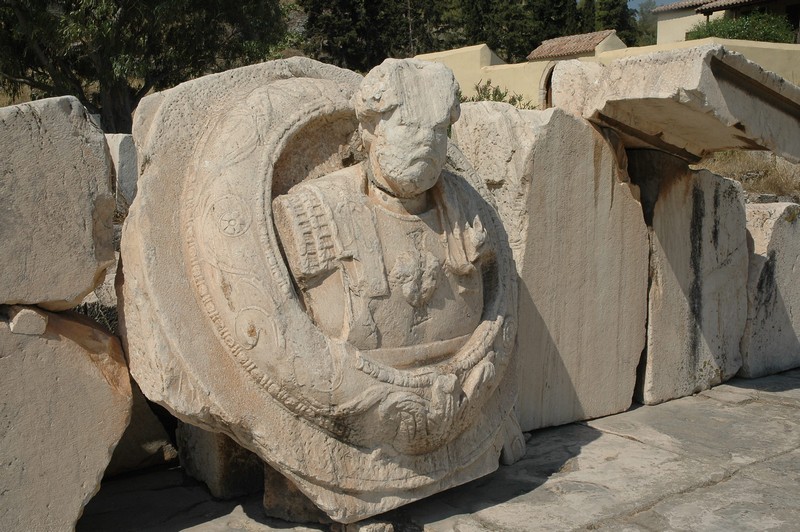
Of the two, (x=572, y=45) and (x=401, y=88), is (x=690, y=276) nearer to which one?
(x=401, y=88)

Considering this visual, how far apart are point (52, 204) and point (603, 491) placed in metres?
2.15

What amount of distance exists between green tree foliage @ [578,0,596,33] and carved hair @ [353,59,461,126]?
22.2 meters

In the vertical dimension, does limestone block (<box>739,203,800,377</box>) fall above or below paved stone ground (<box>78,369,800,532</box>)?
above

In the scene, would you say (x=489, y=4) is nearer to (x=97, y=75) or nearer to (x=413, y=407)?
(x=97, y=75)

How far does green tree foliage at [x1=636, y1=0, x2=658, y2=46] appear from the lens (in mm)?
30725

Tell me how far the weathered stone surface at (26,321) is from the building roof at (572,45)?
15.5 metres

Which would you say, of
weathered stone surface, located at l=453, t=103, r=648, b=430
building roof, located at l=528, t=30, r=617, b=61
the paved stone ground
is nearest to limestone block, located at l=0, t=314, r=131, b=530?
the paved stone ground

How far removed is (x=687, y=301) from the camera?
443 centimetres

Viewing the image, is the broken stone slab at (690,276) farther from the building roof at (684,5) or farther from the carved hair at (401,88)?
the building roof at (684,5)

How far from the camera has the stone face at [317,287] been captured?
8.38 ft

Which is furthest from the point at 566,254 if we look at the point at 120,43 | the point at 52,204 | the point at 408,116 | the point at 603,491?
the point at 120,43

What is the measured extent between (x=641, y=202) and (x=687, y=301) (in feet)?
1.91

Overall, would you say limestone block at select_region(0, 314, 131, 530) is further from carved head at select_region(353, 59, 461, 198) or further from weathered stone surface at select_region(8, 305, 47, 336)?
carved head at select_region(353, 59, 461, 198)

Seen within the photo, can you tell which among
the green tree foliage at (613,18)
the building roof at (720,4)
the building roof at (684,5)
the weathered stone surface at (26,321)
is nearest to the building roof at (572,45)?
the building roof at (720,4)
